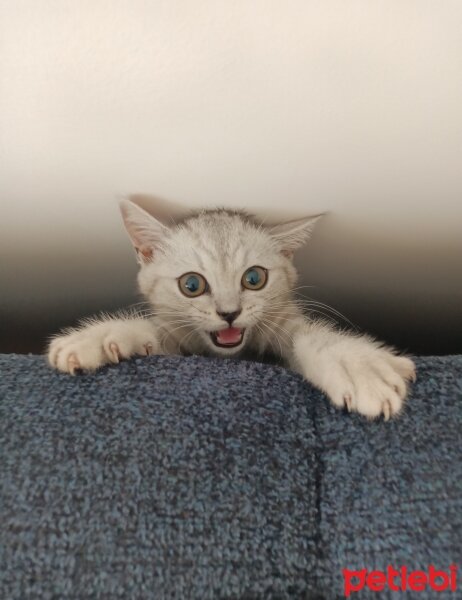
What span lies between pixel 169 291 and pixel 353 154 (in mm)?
429

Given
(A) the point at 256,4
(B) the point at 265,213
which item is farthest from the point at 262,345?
(A) the point at 256,4

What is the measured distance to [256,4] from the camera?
0.57 meters

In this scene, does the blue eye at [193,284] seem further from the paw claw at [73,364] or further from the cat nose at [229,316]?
the paw claw at [73,364]

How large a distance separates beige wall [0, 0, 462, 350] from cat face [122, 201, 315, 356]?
58 mm

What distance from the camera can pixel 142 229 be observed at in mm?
944

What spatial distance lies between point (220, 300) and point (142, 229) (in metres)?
0.18

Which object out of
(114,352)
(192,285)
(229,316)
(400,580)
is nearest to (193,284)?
(192,285)

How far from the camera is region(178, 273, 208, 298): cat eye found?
0.99 metres

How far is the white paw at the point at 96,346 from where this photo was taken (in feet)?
2.48

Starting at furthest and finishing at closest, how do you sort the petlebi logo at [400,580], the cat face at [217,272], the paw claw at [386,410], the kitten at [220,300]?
the cat face at [217,272], the kitten at [220,300], the paw claw at [386,410], the petlebi logo at [400,580]

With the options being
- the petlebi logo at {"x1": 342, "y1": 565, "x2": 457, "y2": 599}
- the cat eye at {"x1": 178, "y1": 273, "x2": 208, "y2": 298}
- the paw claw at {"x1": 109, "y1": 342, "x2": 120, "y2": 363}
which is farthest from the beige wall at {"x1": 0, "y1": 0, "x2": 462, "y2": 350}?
the petlebi logo at {"x1": 342, "y1": 565, "x2": 457, "y2": 599}

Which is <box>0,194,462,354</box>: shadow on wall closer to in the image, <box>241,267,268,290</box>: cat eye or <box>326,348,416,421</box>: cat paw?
<box>241,267,268,290</box>: cat eye

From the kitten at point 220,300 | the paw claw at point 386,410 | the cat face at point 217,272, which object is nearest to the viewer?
the paw claw at point 386,410

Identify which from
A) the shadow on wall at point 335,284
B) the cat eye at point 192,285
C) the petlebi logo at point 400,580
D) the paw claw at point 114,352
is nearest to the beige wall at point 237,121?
the shadow on wall at point 335,284
